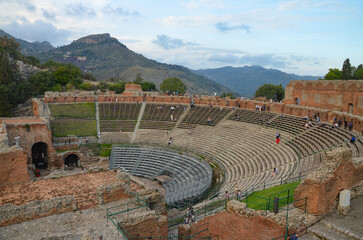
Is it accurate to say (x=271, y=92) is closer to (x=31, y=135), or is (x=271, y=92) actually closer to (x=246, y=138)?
(x=246, y=138)

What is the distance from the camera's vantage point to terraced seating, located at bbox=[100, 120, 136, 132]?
121 feet

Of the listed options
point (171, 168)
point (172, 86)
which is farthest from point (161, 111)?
point (172, 86)

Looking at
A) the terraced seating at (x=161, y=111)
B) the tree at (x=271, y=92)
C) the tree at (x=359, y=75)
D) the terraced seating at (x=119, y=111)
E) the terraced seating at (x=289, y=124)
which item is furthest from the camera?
the tree at (x=271, y=92)

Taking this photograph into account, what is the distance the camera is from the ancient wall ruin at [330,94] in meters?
27.3

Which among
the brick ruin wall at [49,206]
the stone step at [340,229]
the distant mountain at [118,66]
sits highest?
the distant mountain at [118,66]

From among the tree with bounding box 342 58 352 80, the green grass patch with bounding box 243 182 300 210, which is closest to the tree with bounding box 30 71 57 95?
the green grass patch with bounding box 243 182 300 210

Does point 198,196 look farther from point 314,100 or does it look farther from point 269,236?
point 314,100

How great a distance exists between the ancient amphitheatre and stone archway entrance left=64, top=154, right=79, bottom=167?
0.59 ft

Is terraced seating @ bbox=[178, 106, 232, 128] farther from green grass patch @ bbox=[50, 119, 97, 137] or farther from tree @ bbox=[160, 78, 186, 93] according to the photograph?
tree @ bbox=[160, 78, 186, 93]

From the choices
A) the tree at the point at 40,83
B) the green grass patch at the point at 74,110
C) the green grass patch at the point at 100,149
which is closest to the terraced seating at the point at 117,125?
the green grass patch at the point at 74,110

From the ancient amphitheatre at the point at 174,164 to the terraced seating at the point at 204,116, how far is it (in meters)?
0.16

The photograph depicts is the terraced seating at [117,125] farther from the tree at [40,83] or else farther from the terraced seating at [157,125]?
the tree at [40,83]

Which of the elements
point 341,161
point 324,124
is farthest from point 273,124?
point 341,161

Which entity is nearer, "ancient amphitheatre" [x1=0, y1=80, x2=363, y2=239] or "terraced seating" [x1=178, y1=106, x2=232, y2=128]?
"ancient amphitheatre" [x1=0, y1=80, x2=363, y2=239]
